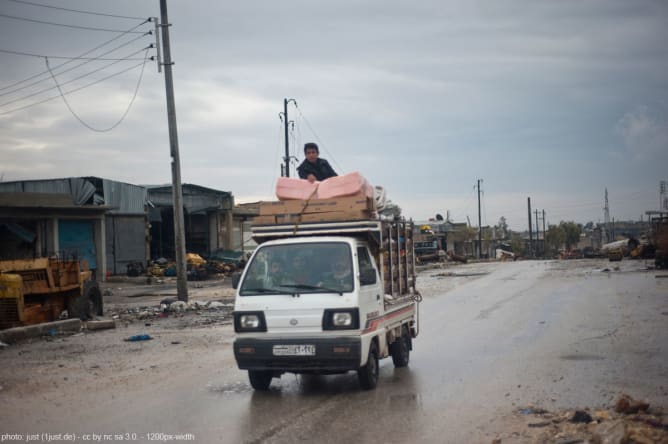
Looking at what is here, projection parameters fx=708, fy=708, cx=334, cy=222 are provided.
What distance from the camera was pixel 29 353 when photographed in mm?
13039

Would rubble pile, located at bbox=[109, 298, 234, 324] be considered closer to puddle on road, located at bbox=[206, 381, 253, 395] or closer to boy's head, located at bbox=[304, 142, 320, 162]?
boy's head, located at bbox=[304, 142, 320, 162]

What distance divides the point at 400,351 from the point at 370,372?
1863mm

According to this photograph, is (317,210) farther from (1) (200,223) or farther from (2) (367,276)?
(1) (200,223)

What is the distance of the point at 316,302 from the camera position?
8.50m

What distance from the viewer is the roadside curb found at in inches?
565

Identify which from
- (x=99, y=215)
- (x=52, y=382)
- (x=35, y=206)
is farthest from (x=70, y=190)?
(x=52, y=382)

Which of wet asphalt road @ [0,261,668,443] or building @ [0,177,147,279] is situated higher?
building @ [0,177,147,279]

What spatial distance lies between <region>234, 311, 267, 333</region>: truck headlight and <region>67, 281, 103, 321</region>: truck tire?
10.2m

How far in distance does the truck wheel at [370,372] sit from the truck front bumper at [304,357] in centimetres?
40

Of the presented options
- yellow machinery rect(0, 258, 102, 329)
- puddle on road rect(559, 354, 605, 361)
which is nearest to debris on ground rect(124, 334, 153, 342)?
yellow machinery rect(0, 258, 102, 329)

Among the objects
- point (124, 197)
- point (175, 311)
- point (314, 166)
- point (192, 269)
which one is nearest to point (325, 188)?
point (314, 166)

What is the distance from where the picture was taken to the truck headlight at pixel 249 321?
8562 millimetres

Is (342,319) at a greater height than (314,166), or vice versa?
(314,166)

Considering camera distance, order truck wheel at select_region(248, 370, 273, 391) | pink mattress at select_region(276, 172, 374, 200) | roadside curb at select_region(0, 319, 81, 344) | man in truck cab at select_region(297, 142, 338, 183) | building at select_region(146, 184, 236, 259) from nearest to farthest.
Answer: truck wheel at select_region(248, 370, 273, 391) < pink mattress at select_region(276, 172, 374, 200) < man in truck cab at select_region(297, 142, 338, 183) < roadside curb at select_region(0, 319, 81, 344) < building at select_region(146, 184, 236, 259)
